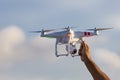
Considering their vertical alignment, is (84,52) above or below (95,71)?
above

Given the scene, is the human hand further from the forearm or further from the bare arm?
the forearm

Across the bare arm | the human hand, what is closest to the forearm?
the bare arm

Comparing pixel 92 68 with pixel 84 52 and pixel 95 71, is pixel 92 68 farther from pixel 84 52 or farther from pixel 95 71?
pixel 84 52

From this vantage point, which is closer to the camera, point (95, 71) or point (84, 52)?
point (95, 71)

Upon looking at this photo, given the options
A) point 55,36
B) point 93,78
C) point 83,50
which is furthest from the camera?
point 55,36

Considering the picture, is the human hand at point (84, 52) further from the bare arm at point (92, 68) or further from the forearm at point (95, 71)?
the forearm at point (95, 71)

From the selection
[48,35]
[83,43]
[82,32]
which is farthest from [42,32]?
[83,43]

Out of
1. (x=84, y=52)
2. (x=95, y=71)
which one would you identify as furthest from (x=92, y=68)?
(x=84, y=52)

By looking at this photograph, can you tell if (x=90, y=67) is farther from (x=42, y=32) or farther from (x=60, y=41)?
(x=42, y=32)
